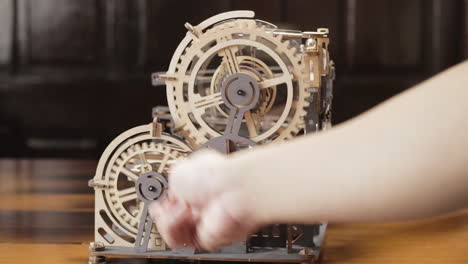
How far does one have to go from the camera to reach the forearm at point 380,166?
36 centimetres

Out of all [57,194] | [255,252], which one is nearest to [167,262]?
[255,252]

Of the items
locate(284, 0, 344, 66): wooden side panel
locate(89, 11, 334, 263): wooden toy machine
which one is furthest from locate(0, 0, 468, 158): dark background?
locate(89, 11, 334, 263): wooden toy machine

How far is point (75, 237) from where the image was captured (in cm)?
162

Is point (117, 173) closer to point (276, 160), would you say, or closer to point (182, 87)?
point (182, 87)

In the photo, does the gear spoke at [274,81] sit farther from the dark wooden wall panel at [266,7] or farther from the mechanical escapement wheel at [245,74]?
the dark wooden wall panel at [266,7]

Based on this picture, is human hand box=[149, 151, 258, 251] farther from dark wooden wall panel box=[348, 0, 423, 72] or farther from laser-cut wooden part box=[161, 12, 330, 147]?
dark wooden wall panel box=[348, 0, 423, 72]

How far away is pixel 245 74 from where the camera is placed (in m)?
1.25

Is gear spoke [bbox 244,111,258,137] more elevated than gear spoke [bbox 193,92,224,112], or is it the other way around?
gear spoke [bbox 193,92,224,112]

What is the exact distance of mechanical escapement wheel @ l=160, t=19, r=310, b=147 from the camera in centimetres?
128

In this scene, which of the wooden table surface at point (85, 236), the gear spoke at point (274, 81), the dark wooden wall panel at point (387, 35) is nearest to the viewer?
the gear spoke at point (274, 81)

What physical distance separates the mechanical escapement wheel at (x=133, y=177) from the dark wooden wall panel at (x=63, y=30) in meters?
2.71

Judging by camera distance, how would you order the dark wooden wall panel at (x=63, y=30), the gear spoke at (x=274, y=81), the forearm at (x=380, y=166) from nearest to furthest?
the forearm at (x=380, y=166) → the gear spoke at (x=274, y=81) → the dark wooden wall panel at (x=63, y=30)

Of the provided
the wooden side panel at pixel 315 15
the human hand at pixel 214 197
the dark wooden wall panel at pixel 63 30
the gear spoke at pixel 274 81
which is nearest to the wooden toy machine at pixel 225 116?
the gear spoke at pixel 274 81

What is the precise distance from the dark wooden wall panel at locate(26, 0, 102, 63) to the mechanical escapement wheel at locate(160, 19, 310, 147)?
2767 mm
